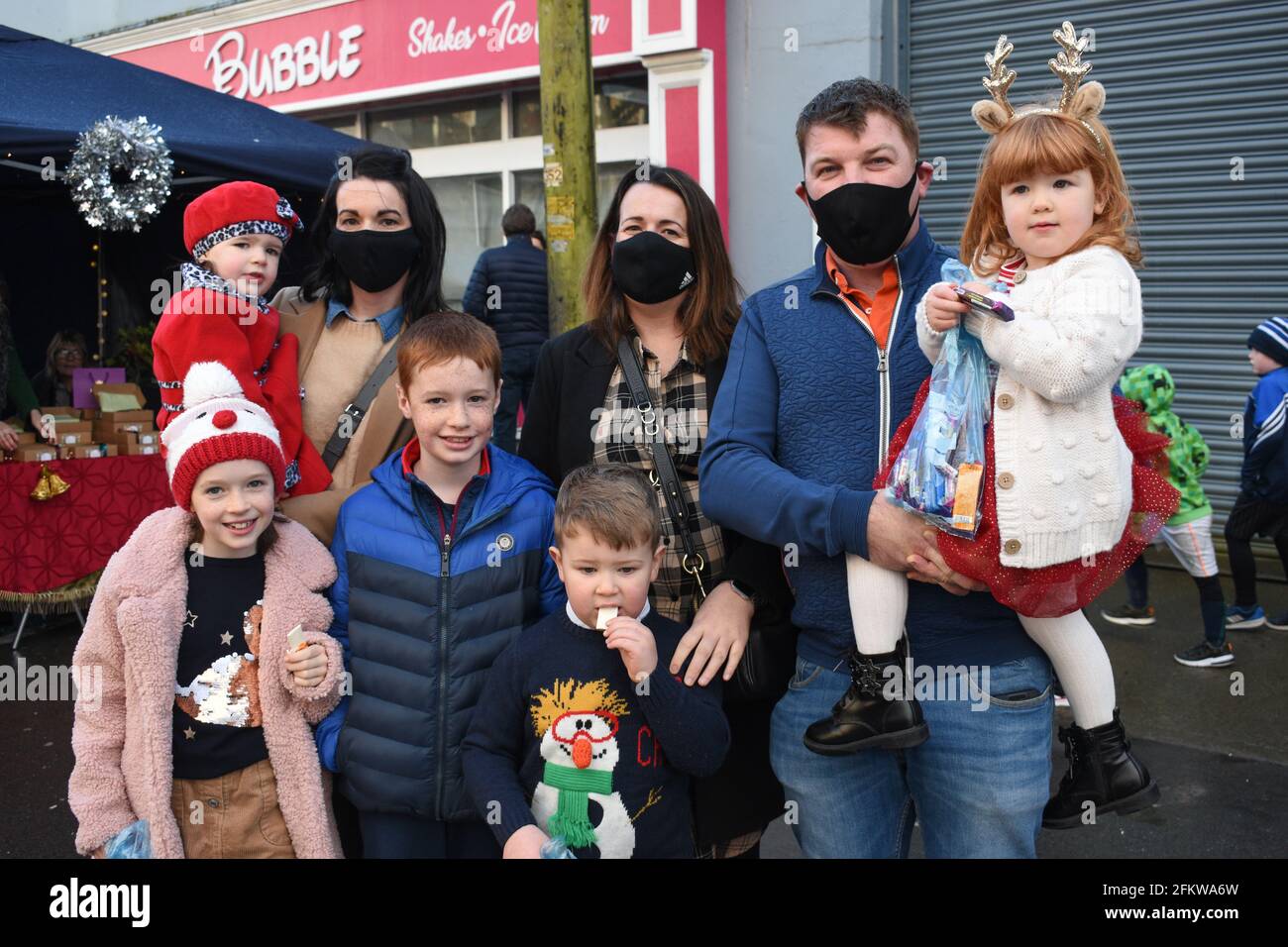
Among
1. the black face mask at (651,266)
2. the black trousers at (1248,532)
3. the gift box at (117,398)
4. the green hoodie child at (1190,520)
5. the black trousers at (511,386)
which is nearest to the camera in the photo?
the black face mask at (651,266)

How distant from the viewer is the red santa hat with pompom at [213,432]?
2.46m

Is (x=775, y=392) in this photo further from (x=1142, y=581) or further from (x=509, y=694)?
(x=1142, y=581)

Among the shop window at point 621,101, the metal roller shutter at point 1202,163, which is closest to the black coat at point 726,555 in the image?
the metal roller shutter at point 1202,163

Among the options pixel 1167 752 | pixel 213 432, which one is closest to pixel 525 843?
pixel 213 432

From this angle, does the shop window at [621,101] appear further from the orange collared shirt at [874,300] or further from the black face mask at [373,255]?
the orange collared shirt at [874,300]

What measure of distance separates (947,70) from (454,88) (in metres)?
5.26

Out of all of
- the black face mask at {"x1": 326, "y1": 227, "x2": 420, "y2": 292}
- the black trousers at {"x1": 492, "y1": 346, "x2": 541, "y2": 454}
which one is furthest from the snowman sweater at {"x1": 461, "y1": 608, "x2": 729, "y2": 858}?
the black trousers at {"x1": 492, "y1": 346, "x2": 541, "y2": 454}

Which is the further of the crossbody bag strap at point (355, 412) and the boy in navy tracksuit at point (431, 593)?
the crossbody bag strap at point (355, 412)

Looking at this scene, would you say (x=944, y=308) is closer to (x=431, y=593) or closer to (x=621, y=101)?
(x=431, y=593)

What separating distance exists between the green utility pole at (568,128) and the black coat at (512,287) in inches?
123

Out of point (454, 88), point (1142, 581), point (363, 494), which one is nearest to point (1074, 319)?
point (363, 494)

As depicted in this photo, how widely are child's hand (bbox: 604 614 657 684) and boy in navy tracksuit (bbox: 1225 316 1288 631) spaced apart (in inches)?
197

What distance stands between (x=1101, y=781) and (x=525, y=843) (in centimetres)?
113

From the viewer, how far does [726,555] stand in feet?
8.27
